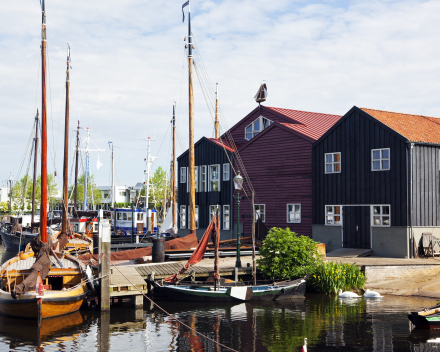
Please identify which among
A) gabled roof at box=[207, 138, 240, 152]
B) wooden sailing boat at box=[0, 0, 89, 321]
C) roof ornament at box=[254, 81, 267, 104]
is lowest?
wooden sailing boat at box=[0, 0, 89, 321]

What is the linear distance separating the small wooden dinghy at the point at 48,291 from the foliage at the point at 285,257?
8.34 meters

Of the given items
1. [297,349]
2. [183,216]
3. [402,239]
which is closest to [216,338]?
[297,349]

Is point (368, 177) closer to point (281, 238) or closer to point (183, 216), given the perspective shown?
point (281, 238)

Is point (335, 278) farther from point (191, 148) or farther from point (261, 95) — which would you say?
point (261, 95)

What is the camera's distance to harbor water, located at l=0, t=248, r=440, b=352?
50.5 ft

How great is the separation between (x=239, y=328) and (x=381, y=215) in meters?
15.6

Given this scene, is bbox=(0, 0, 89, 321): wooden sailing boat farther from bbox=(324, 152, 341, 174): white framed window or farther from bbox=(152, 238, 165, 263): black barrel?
bbox=(324, 152, 341, 174): white framed window

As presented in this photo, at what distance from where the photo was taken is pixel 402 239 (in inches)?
1140

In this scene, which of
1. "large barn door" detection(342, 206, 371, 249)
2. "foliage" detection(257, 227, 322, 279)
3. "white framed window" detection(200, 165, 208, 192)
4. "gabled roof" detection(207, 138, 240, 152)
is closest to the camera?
"foliage" detection(257, 227, 322, 279)

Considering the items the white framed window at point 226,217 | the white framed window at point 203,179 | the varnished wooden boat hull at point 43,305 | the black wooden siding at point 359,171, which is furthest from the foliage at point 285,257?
the white framed window at point 203,179

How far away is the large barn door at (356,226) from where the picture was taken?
30719mm

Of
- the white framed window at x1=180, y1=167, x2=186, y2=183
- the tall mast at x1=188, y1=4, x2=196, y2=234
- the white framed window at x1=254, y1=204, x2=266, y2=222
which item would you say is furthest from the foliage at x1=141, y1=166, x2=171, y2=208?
the tall mast at x1=188, y1=4, x2=196, y2=234

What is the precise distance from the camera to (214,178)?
4225 centimetres

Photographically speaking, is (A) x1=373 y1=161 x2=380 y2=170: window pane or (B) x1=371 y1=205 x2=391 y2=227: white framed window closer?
(B) x1=371 y1=205 x2=391 y2=227: white framed window
